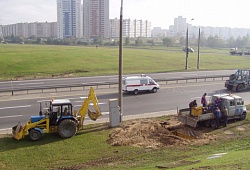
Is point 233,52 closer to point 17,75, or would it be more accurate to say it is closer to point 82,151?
point 17,75

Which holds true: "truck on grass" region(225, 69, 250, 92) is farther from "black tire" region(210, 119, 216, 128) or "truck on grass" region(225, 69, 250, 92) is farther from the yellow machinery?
the yellow machinery

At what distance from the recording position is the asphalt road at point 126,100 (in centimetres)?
2268

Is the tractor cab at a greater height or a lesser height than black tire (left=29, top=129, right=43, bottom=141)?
greater

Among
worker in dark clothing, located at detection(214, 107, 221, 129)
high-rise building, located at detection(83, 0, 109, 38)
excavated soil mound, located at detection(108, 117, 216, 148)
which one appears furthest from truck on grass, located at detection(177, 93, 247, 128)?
high-rise building, located at detection(83, 0, 109, 38)

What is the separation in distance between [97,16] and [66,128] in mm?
183144

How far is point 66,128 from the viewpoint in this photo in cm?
1659

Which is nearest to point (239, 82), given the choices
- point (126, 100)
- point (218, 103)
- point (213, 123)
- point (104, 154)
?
point (126, 100)

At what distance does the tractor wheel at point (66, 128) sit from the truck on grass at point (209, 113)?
659 cm

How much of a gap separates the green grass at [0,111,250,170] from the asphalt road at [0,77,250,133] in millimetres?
4917

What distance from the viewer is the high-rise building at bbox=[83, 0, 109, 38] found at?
192m

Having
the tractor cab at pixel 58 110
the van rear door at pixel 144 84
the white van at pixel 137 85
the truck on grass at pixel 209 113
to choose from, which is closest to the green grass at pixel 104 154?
the tractor cab at pixel 58 110

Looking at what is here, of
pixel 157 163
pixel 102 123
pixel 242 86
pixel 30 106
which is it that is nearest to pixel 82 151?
pixel 157 163

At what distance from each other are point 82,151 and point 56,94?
16.0 m

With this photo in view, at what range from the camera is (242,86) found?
3334cm
